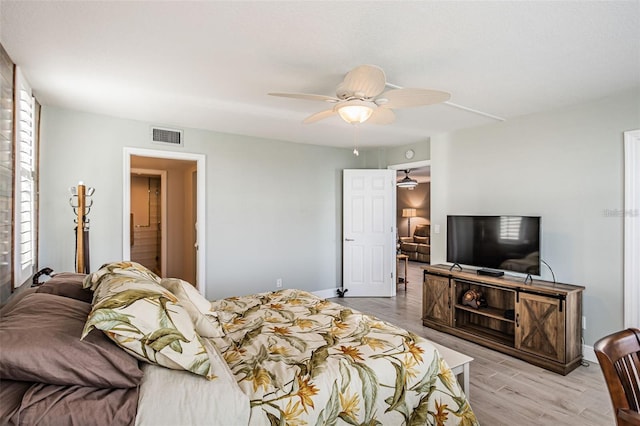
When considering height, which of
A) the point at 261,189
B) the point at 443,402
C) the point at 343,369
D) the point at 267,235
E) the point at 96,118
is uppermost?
the point at 96,118

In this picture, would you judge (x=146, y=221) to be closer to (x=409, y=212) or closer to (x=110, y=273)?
(x=110, y=273)

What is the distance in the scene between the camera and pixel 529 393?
264 centimetres

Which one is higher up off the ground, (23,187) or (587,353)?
(23,187)

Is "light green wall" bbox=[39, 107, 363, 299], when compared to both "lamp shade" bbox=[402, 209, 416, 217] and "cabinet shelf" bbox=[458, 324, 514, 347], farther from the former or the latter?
"lamp shade" bbox=[402, 209, 416, 217]

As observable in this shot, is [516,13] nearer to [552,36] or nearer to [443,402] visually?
[552,36]

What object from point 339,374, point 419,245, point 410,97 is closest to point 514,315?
point 410,97

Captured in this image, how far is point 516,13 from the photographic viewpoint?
1.83 meters

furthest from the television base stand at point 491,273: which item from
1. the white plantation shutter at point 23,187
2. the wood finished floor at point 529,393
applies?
the white plantation shutter at point 23,187

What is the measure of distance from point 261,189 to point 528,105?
3.32m

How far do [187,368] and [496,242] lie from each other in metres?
3.30

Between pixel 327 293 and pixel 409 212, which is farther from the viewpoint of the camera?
pixel 409 212

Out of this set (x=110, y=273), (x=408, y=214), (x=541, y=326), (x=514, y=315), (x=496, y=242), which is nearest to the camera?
(x=110, y=273)

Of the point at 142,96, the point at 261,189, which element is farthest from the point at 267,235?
the point at 142,96

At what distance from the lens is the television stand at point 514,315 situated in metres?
3.01
